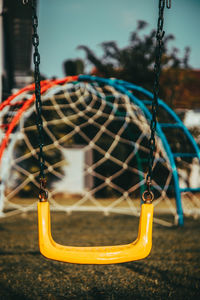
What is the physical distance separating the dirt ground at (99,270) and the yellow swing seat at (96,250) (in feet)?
2.22

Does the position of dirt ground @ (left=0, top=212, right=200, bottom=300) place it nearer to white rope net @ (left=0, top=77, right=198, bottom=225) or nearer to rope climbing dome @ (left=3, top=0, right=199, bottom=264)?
rope climbing dome @ (left=3, top=0, right=199, bottom=264)

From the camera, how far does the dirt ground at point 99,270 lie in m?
2.23

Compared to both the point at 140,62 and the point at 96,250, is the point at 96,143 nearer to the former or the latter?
the point at 140,62

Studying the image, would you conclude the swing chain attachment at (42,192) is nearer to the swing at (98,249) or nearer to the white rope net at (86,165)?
the swing at (98,249)

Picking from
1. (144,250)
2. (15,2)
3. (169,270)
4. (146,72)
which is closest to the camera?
(144,250)

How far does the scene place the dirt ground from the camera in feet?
7.33

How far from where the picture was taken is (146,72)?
23.1 ft

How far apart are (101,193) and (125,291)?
5516 millimetres

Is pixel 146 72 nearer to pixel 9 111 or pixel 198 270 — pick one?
pixel 9 111

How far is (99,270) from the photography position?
2736 mm

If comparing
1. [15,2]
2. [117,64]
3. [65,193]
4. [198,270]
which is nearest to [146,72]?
[117,64]

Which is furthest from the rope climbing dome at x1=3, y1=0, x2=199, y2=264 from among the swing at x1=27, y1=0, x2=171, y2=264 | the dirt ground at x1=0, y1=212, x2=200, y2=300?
the dirt ground at x1=0, y1=212, x2=200, y2=300

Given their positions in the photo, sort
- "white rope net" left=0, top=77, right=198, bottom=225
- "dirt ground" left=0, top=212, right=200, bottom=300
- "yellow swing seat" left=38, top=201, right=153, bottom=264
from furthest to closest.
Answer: "white rope net" left=0, top=77, right=198, bottom=225
"dirt ground" left=0, top=212, right=200, bottom=300
"yellow swing seat" left=38, top=201, right=153, bottom=264

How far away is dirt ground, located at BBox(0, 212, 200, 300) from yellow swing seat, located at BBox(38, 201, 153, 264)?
2.22 ft
